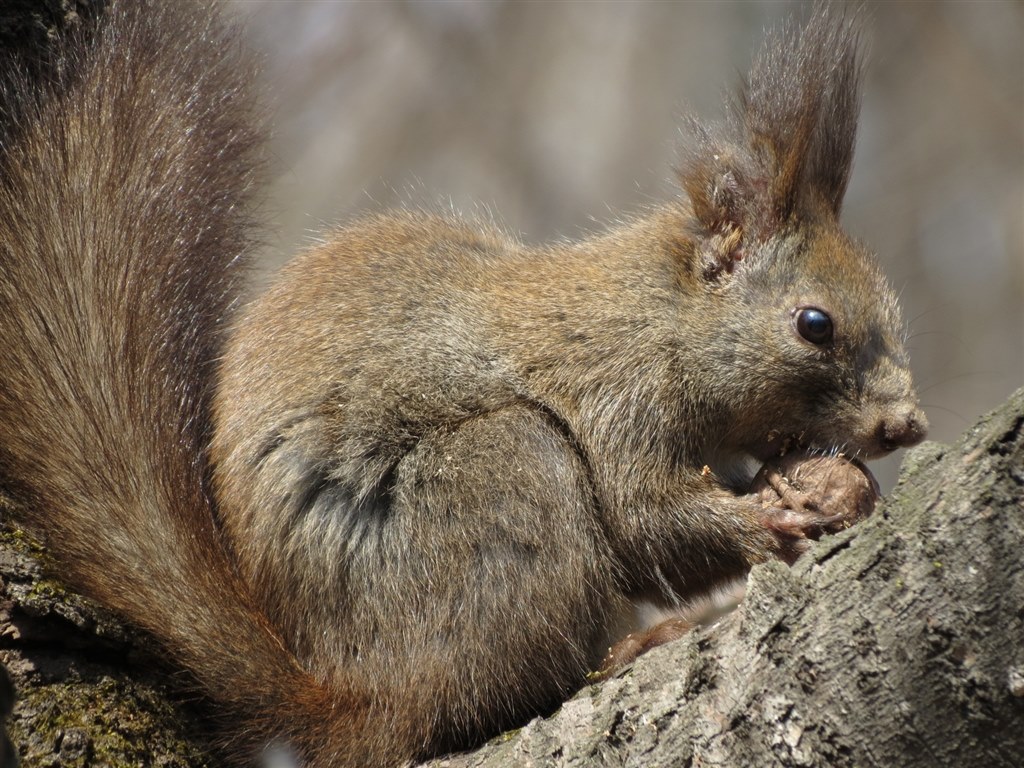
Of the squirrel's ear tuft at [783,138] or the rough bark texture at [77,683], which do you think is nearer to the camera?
the rough bark texture at [77,683]

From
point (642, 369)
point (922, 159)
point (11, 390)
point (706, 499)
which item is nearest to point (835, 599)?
point (706, 499)

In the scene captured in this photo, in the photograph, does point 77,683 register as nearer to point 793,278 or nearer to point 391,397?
point 391,397

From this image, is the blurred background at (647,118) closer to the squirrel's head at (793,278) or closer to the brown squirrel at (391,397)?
the squirrel's head at (793,278)

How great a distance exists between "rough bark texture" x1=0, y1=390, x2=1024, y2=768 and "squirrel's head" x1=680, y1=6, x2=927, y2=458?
5.34 ft

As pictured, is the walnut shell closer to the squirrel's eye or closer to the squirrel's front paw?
the squirrel's front paw

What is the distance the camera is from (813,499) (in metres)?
3.73

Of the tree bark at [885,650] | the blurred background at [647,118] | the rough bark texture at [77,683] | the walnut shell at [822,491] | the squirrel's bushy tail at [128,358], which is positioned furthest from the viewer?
the blurred background at [647,118]

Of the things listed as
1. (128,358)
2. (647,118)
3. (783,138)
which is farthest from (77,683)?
(647,118)

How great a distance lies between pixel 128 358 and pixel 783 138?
253 centimetres

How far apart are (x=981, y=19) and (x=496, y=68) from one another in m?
4.88

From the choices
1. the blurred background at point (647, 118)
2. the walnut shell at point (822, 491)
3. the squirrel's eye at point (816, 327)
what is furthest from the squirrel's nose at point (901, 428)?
the blurred background at point (647, 118)

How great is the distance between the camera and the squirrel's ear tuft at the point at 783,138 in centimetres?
407

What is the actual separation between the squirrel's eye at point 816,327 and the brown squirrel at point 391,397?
16 millimetres

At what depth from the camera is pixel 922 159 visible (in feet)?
35.7
